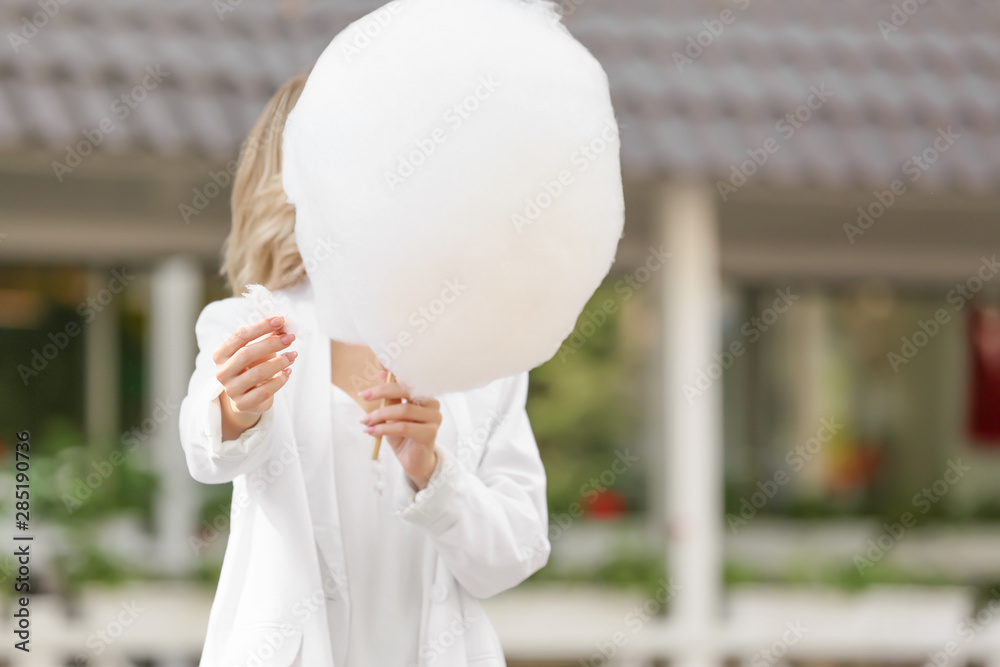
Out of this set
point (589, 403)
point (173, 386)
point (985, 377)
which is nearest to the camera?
point (173, 386)

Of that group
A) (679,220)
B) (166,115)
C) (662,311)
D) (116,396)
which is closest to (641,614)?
(662,311)

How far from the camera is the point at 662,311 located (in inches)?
210

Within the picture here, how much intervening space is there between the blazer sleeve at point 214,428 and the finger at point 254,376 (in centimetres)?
8

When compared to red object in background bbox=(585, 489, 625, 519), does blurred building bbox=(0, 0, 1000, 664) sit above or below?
above

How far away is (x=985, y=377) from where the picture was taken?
8336 mm

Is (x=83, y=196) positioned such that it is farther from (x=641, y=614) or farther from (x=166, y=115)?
(x=641, y=614)

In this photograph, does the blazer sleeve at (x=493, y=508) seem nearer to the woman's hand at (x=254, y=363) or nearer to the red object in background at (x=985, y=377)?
the woman's hand at (x=254, y=363)

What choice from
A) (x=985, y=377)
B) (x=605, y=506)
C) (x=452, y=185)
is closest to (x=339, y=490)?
A: (x=452, y=185)

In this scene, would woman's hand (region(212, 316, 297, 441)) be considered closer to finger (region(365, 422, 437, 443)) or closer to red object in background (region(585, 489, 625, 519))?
finger (region(365, 422, 437, 443))

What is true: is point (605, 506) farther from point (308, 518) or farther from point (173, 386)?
point (308, 518)

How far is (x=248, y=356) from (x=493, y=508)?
0.43 meters

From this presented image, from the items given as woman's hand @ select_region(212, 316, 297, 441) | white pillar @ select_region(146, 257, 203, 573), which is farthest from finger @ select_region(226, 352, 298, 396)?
white pillar @ select_region(146, 257, 203, 573)

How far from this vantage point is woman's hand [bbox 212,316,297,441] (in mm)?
1385

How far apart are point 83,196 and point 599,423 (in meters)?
3.21
